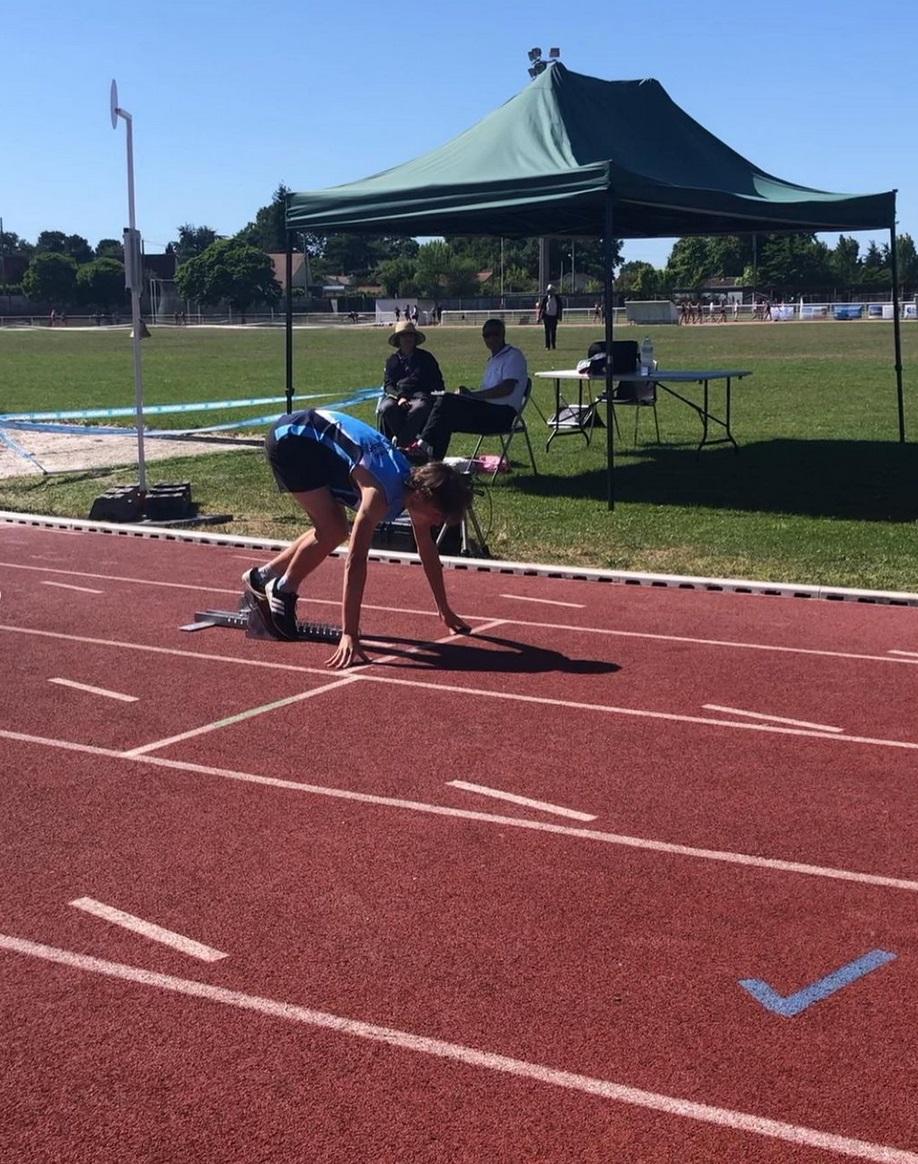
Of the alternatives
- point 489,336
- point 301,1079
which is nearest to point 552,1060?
point 301,1079

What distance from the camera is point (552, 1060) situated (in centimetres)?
369

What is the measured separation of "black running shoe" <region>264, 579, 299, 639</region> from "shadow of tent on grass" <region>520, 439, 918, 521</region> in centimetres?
541

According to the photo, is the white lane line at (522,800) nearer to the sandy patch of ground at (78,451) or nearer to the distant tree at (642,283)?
the sandy patch of ground at (78,451)

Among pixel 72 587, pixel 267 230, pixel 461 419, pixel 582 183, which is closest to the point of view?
pixel 72 587

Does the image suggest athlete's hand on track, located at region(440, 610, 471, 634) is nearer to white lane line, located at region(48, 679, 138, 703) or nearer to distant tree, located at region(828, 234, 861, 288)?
white lane line, located at region(48, 679, 138, 703)

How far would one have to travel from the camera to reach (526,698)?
7.00m

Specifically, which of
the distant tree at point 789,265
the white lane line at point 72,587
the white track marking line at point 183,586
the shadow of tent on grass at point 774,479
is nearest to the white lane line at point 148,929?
the white track marking line at point 183,586

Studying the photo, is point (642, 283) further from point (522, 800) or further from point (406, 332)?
point (522, 800)

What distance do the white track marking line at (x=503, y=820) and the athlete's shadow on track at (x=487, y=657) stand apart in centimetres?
181

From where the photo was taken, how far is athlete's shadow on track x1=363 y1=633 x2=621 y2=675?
7.56m

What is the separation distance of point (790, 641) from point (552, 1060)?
4794mm

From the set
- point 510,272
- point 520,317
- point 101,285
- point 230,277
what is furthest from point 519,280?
point 101,285

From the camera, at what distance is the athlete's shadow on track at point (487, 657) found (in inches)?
298

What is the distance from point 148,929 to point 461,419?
9.24 metres
